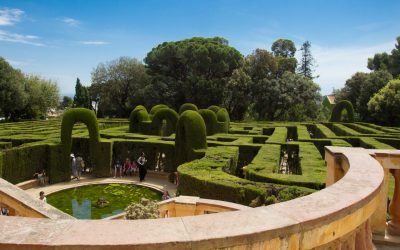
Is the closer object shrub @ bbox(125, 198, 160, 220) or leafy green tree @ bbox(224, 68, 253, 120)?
shrub @ bbox(125, 198, 160, 220)

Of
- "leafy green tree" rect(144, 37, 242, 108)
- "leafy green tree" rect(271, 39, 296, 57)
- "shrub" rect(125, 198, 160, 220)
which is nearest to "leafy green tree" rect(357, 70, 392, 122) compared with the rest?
"leafy green tree" rect(144, 37, 242, 108)

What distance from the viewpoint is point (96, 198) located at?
14.5 m

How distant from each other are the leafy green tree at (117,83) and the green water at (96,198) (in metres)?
37.2

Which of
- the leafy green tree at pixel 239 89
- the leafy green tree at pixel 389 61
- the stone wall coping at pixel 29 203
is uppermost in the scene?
the leafy green tree at pixel 389 61

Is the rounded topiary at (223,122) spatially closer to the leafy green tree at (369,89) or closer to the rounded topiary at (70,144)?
the rounded topiary at (70,144)

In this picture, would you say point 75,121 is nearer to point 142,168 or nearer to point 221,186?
point 142,168

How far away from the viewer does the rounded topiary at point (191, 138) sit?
54.3ft

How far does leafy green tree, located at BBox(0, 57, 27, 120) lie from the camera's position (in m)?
39.2

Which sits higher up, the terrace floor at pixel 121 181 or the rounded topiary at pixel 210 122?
the rounded topiary at pixel 210 122

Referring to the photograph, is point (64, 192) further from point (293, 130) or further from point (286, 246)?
point (293, 130)

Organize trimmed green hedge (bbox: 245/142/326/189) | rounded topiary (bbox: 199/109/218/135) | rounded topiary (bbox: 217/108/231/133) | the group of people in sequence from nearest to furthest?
trimmed green hedge (bbox: 245/142/326/189), the group of people, rounded topiary (bbox: 199/109/218/135), rounded topiary (bbox: 217/108/231/133)

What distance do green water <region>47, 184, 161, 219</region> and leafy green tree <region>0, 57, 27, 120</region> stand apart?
29.0m

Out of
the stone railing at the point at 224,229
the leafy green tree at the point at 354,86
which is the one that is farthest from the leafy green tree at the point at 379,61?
the stone railing at the point at 224,229

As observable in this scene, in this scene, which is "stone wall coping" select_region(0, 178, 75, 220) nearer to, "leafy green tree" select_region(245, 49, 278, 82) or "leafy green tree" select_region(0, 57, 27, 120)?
"leafy green tree" select_region(0, 57, 27, 120)
